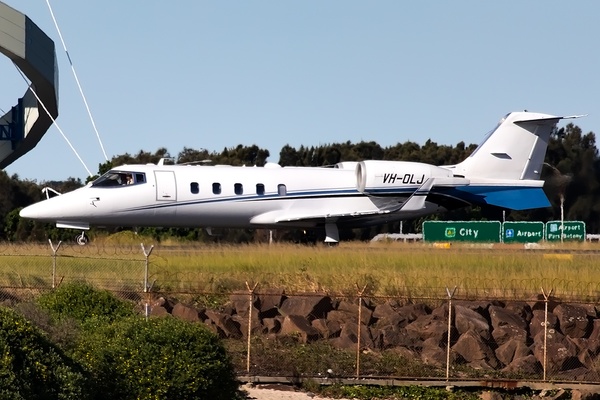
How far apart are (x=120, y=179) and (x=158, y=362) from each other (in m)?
19.5

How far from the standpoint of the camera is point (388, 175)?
120ft

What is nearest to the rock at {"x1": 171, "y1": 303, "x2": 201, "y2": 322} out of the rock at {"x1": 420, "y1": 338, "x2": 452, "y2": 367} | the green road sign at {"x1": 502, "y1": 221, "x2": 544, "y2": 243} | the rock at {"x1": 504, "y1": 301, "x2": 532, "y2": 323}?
the rock at {"x1": 420, "y1": 338, "x2": 452, "y2": 367}

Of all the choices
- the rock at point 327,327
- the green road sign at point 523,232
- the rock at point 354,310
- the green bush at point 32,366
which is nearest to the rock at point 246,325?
the rock at point 327,327

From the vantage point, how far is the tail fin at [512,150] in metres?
38.3

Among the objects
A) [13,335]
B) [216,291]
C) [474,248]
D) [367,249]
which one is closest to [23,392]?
[13,335]

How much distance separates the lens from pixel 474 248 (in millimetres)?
34219

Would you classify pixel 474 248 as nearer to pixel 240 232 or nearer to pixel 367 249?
pixel 367 249

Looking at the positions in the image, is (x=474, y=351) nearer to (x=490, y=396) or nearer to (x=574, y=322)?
(x=490, y=396)

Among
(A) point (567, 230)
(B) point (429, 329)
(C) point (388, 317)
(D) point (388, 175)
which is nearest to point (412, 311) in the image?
(C) point (388, 317)

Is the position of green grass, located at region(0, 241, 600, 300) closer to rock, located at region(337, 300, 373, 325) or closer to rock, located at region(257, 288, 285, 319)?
rock, located at region(337, 300, 373, 325)

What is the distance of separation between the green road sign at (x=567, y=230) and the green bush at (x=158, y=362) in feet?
109

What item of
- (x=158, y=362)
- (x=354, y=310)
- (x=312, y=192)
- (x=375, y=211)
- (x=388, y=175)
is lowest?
(x=354, y=310)

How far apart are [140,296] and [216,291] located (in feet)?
8.83

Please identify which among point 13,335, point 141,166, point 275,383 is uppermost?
point 141,166
